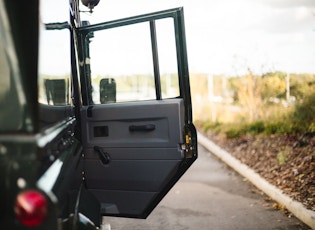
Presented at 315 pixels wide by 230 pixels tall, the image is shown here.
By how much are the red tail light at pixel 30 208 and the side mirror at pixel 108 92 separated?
2.61 meters

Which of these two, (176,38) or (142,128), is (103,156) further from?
(176,38)

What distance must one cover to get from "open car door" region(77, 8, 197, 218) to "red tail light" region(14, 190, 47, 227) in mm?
2310

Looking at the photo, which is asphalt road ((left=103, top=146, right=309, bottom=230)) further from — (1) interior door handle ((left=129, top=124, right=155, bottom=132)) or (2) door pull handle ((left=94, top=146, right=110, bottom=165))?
(1) interior door handle ((left=129, top=124, right=155, bottom=132))

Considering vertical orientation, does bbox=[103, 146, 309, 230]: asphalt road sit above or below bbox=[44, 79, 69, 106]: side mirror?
below

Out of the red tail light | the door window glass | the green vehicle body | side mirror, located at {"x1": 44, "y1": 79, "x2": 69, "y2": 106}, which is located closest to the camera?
the red tail light

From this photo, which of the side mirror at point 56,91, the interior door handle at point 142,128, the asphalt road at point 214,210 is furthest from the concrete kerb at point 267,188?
the side mirror at point 56,91

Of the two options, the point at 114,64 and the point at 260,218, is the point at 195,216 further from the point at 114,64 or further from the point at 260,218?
the point at 114,64

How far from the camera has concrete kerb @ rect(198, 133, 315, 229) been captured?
5230mm

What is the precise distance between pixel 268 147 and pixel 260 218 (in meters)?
4.01

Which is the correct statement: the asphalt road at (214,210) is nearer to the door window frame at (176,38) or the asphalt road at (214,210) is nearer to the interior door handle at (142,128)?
the interior door handle at (142,128)

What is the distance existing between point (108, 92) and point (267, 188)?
3.61m

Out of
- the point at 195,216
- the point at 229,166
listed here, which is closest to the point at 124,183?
the point at 195,216

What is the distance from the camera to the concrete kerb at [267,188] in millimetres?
5230

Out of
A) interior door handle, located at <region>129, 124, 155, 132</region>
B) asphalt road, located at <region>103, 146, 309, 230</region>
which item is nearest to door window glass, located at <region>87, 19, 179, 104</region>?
interior door handle, located at <region>129, 124, 155, 132</region>
